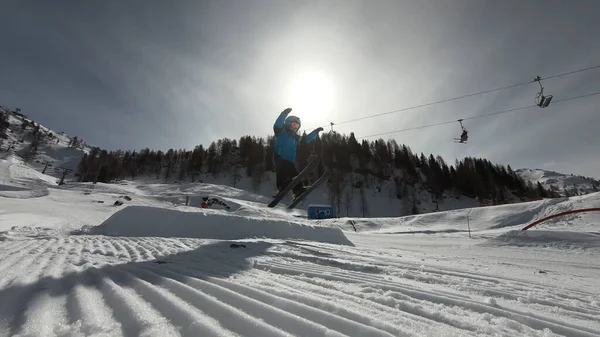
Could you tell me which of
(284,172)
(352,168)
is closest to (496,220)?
(284,172)

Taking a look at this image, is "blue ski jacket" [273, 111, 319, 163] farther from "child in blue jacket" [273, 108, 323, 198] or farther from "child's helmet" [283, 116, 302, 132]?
"child's helmet" [283, 116, 302, 132]

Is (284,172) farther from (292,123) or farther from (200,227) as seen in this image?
(200,227)

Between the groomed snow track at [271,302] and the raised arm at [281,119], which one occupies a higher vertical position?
the raised arm at [281,119]

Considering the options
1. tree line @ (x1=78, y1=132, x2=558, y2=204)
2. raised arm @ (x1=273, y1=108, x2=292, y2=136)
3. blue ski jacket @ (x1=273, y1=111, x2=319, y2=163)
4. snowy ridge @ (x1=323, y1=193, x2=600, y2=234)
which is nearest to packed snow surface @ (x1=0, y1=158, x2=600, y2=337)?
blue ski jacket @ (x1=273, y1=111, x2=319, y2=163)

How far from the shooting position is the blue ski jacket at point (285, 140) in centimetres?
994

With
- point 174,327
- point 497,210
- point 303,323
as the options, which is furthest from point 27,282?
point 497,210

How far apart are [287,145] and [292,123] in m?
0.86

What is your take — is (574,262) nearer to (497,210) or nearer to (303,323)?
(303,323)

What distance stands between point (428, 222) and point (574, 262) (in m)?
10.6

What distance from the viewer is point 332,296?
7.49ft

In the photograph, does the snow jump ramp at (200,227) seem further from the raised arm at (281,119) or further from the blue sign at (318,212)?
the blue sign at (318,212)

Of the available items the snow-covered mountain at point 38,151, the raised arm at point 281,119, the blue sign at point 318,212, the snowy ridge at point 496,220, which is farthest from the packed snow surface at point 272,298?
the snow-covered mountain at point 38,151

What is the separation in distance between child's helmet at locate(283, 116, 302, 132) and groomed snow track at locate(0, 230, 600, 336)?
23.2 feet

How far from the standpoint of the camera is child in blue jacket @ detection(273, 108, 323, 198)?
9969 millimetres
